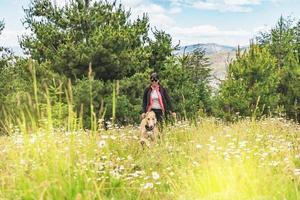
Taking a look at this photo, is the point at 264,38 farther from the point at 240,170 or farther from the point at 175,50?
the point at 240,170

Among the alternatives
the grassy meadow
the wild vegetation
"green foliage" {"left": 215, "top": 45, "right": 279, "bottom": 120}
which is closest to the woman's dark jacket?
the wild vegetation

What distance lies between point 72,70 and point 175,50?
686 centimetres

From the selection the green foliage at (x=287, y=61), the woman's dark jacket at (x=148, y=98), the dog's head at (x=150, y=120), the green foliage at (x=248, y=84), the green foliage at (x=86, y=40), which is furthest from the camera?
the green foliage at (x=287, y=61)

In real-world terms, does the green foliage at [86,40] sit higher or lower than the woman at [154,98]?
higher

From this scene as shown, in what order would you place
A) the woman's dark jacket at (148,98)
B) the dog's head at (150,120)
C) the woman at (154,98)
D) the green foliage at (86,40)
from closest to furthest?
the dog's head at (150,120), the woman at (154,98), the woman's dark jacket at (148,98), the green foliage at (86,40)

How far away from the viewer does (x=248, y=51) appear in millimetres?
28719

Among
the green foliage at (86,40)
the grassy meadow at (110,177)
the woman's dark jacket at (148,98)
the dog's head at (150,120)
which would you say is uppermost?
the green foliage at (86,40)

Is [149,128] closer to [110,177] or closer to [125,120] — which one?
[110,177]

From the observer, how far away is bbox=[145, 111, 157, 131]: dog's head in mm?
10756

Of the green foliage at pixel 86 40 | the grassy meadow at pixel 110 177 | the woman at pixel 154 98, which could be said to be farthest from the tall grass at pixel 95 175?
the green foliage at pixel 86 40

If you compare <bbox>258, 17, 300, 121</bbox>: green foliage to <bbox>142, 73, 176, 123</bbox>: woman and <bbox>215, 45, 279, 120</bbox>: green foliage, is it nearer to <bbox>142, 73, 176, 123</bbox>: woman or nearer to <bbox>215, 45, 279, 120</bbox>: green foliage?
<bbox>215, 45, 279, 120</bbox>: green foliage

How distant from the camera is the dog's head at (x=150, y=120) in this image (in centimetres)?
1076

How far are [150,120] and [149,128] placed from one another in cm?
23

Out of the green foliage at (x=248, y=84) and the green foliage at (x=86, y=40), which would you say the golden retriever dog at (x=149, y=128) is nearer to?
the green foliage at (x=86, y=40)
